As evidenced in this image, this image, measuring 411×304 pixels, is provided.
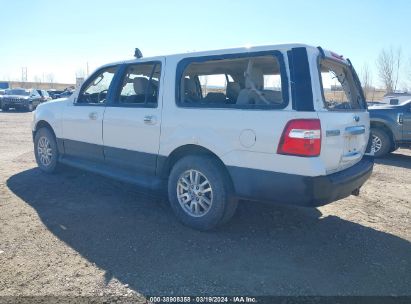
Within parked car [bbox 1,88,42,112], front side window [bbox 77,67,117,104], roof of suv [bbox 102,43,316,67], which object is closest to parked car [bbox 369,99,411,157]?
roof of suv [bbox 102,43,316,67]

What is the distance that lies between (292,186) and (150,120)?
1.92 m

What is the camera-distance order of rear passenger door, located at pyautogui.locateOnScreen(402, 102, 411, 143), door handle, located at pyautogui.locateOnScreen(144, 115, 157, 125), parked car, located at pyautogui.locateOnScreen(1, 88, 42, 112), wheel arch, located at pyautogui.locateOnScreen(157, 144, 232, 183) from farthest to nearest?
parked car, located at pyautogui.locateOnScreen(1, 88, 42, 112) < rear passenger door, located at pyautogui.locateOnScreen(402, 102, 411, 143) < door handle, located at pyautogui.locateOnScreen(144, 115, 157, 125) < wheel arch, located at pyautogui.locateOnScreen(157, 144, 232, 183)

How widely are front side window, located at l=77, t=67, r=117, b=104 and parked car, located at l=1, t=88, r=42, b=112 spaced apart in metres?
21.5

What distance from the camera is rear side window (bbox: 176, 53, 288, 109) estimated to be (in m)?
3.65

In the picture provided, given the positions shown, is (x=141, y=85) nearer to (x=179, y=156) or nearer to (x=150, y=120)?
(x=150, y=120)

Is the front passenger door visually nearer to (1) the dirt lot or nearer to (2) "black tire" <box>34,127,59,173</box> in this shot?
(2) "black tire" <box>34,127,59,173</box>

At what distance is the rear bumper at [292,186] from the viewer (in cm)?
333

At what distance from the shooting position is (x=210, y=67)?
4.42 meters

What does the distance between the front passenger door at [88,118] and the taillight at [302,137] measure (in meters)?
2.79

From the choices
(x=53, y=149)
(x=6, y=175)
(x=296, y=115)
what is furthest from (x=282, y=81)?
(x=6, y=175)

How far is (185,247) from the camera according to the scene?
366cm

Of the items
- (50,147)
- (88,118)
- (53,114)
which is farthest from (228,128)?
(50,147)

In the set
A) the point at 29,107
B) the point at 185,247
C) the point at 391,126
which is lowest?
the point at 185,247

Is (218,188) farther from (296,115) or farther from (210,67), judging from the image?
(210,67)
